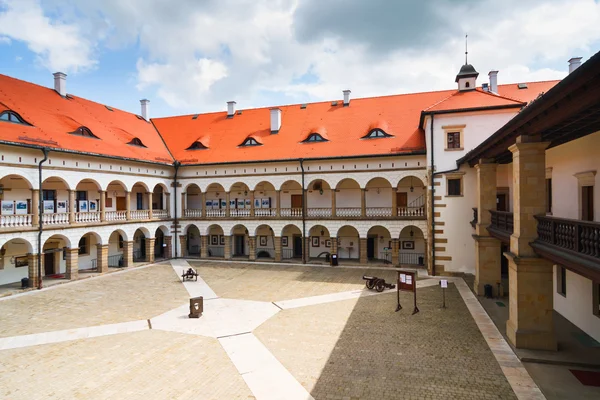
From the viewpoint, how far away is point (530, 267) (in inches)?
419

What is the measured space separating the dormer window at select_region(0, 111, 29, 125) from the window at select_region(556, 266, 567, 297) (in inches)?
1080

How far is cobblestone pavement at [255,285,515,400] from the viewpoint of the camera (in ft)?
28.9

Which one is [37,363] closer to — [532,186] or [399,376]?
[399,376]

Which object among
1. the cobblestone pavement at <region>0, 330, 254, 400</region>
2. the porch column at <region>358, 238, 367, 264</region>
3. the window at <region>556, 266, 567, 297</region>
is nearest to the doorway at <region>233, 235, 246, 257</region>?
the porch column at <region>358, 238, 367, 264</region>

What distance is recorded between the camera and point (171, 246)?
95.2 feet

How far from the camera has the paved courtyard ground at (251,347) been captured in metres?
8.96

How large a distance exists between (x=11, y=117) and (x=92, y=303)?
11925mm

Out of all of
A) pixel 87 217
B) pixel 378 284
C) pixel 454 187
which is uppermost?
pixel 454 187

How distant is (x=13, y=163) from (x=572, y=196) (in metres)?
24.9

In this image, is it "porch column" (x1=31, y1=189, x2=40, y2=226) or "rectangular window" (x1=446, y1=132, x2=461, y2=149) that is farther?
"rectangular window" (x1=446, y1=132, x2=461, y2=149)

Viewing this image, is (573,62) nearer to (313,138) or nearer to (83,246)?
(313,138)

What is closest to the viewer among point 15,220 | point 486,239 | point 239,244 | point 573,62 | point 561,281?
point 561,281

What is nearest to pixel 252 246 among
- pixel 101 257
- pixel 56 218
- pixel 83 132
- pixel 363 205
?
pixel 363 205

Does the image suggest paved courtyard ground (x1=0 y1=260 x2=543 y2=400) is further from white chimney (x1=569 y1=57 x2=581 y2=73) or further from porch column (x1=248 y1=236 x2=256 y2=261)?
white chimney (x1=569 y1=57 x2=581 y2=73)
